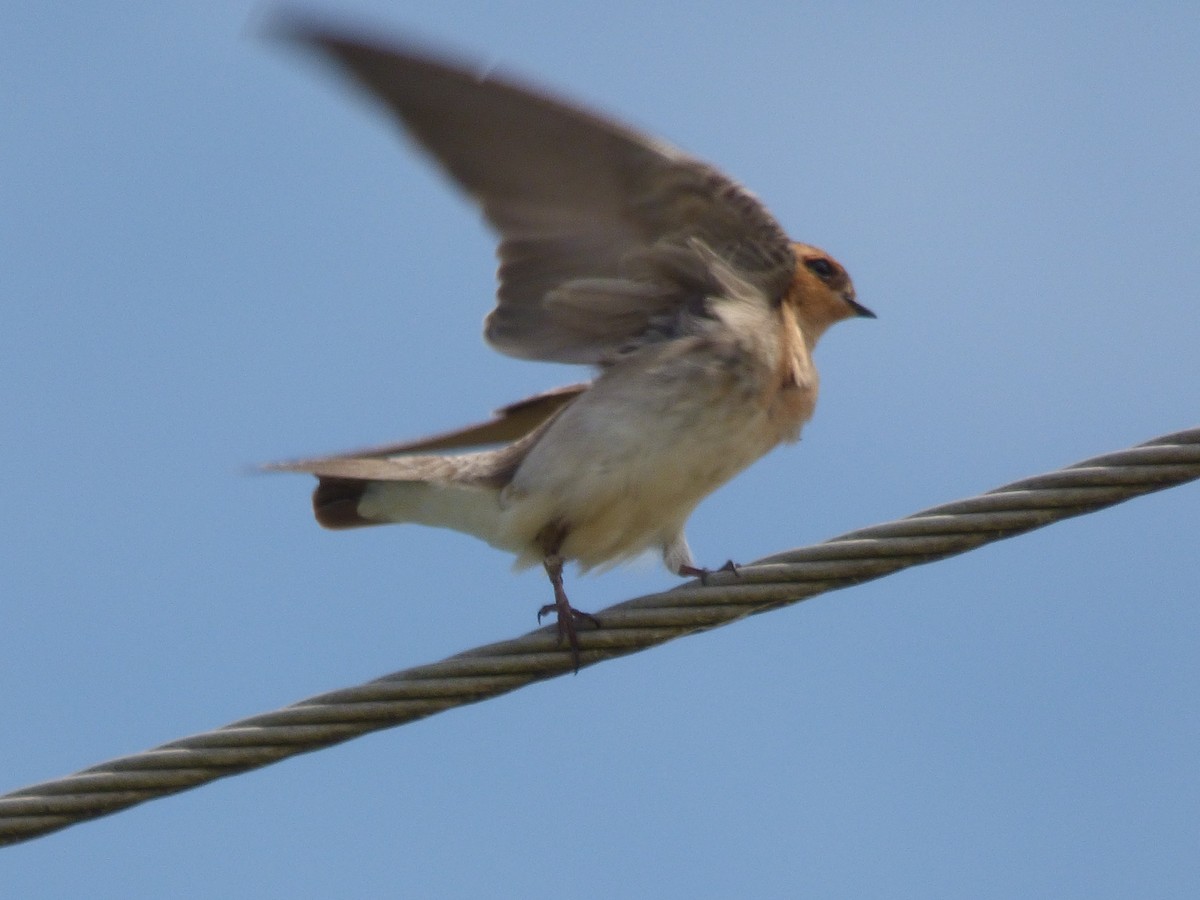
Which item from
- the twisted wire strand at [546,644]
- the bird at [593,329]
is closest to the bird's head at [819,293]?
the bird at [593,329]

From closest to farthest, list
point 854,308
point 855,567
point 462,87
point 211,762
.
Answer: point 211,762
point 855,567
point 462,87
point 854,308

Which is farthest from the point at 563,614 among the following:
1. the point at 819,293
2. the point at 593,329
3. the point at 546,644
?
the point at 819,293

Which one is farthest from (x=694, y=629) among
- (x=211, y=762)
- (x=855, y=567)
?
(x=211, y=762)

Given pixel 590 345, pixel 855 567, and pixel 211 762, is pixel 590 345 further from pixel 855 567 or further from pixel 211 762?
pixel 211 762

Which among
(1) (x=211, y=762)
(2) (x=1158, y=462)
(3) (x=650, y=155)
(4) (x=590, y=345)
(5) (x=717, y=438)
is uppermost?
(3) (x=650, y=155)

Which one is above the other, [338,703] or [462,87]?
[462,87]

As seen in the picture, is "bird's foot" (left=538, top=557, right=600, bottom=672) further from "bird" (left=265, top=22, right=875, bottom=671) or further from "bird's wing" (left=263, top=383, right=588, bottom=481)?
"bird's wing" (left=263, top=383, right=588, bottom=481)

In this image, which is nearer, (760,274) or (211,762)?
(211,762)

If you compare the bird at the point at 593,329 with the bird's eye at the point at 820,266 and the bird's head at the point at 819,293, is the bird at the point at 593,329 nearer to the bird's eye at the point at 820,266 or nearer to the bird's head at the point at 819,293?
the bird's head at the point at 819,293
